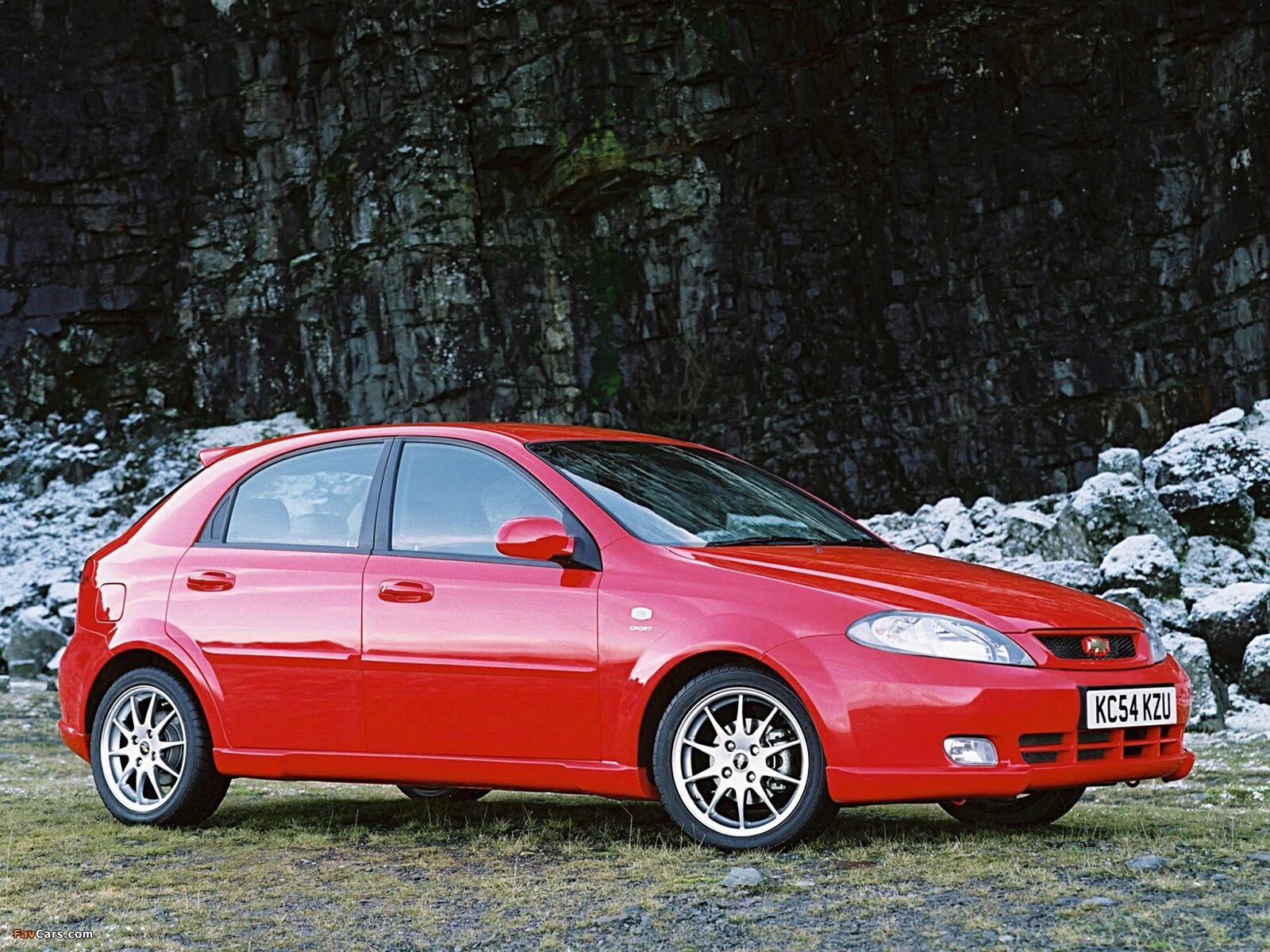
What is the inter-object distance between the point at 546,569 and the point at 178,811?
78.1 inches

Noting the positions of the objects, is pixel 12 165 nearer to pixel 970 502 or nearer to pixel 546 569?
pixel 970 502

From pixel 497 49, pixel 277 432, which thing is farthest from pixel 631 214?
pixel 277 432

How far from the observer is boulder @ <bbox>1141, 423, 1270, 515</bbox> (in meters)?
16.8

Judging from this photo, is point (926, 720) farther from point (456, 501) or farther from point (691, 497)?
point (456, 501)

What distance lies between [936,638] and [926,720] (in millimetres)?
260

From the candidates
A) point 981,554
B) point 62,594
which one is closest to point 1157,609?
point 981,554

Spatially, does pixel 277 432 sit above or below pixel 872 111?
below

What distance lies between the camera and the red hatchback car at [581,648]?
4.96m

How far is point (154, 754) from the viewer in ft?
21.3

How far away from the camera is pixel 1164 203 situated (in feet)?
123

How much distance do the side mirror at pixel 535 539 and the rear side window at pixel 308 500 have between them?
0.88 metres

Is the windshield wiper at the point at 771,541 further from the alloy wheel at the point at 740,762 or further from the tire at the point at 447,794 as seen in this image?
the tire at the point at 447,794
